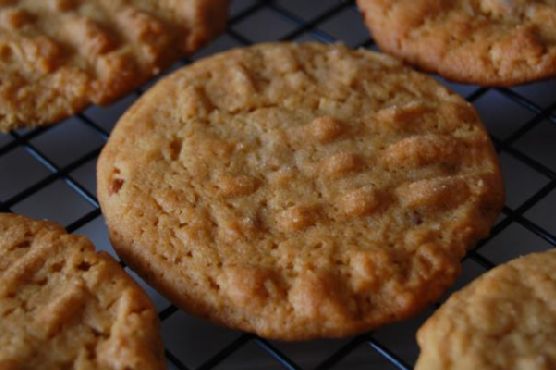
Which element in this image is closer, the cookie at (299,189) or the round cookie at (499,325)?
the round cookie at (499,325)

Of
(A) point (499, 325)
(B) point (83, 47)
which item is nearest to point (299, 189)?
(A) point (499, 325)

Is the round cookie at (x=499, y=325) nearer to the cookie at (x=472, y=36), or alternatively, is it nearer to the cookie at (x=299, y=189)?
the cookie at (x=299, y=189)

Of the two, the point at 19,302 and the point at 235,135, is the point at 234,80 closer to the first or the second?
the point at 235,135

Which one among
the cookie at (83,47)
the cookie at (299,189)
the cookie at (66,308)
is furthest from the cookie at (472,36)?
the cookie at (66,308)

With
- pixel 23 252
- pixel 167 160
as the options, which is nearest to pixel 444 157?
pixel 167 160

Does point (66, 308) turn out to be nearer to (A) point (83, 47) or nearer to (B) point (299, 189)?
(B) point (299, 189)
